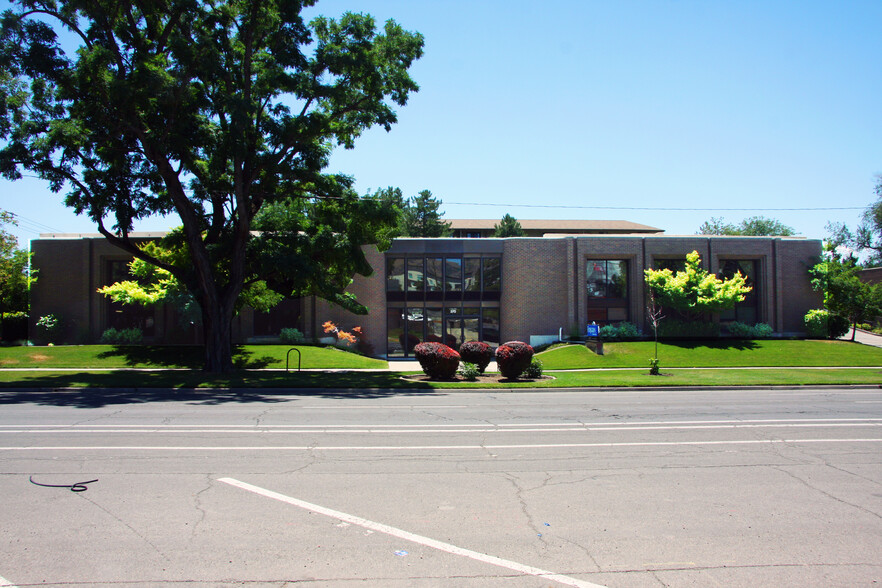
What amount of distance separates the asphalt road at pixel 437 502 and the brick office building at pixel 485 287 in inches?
856

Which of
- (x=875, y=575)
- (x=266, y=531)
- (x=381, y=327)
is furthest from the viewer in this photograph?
(x=381, y=327)

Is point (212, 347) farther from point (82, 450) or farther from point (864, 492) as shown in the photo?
point (864, 492)

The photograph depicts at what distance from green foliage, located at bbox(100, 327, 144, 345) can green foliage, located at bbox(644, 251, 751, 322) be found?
27.3m

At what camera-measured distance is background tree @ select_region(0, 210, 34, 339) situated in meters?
36.5

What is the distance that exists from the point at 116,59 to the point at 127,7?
171 cm

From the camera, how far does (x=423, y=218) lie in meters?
64.8

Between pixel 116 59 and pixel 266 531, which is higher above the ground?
pixel 116 59

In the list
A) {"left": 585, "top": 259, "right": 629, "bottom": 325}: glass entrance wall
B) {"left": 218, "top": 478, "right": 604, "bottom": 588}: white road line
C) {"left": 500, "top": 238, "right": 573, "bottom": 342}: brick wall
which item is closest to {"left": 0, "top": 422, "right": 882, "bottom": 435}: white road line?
{"left": 218, "top": 478, "right": 604, "bottom": 588}: white road line

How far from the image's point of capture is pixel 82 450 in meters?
8.77

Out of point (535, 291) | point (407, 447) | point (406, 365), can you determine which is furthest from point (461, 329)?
point (407, 447)

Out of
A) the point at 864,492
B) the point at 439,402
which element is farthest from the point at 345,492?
the point at 439,402

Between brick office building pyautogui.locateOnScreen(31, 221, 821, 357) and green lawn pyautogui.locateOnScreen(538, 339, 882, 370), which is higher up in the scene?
brick office building pyautogui.locateOnScreen(31, 221, 821, 357)

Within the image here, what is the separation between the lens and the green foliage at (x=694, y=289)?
32375 mm

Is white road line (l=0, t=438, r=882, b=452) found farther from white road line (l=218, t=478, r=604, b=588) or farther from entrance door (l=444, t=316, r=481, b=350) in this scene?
entrance door (l=444, t=316, r=481, b=350)
